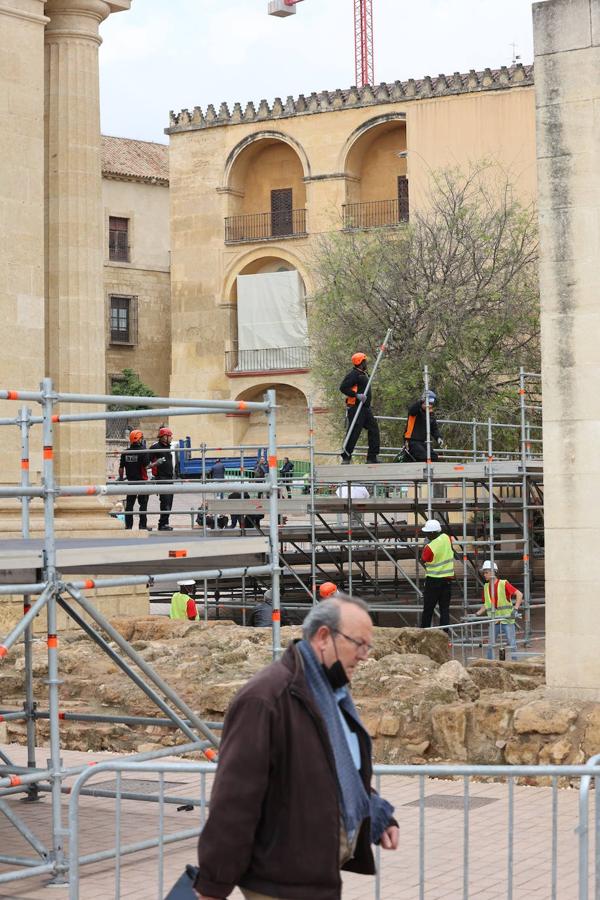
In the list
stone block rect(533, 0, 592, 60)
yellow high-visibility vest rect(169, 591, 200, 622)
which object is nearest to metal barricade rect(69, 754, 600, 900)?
stone block rect(533, 0, 592, 60)

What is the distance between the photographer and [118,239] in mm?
64750

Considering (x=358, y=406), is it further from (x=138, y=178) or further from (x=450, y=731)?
(x=138, y=178)

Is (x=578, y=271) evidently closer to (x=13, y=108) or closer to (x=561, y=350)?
(x=561, y=350)

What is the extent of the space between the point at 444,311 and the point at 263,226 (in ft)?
71.5

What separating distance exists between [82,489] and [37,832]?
2.76 m

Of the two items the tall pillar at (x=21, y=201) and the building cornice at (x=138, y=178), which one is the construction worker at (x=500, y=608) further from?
the building cornice at (x=138, y=178)

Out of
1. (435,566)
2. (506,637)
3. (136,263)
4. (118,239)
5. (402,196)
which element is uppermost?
(118,239)

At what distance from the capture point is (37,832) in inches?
409

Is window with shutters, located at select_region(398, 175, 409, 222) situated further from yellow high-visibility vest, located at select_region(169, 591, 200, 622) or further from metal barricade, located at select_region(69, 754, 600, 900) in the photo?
metal barricade, located at select_region(69, 754, 600, 900)

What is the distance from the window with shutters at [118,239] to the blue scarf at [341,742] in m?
60.1

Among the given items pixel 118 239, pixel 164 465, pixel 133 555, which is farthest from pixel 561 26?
pixel 118 239

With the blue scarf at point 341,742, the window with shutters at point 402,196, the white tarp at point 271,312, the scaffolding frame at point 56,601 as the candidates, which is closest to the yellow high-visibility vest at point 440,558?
the scaffolding frame at point 56,601

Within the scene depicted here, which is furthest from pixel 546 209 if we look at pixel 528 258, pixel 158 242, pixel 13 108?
pixel 158 242

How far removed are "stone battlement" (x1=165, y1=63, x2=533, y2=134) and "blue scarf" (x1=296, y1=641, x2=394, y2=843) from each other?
44314 millimetres
